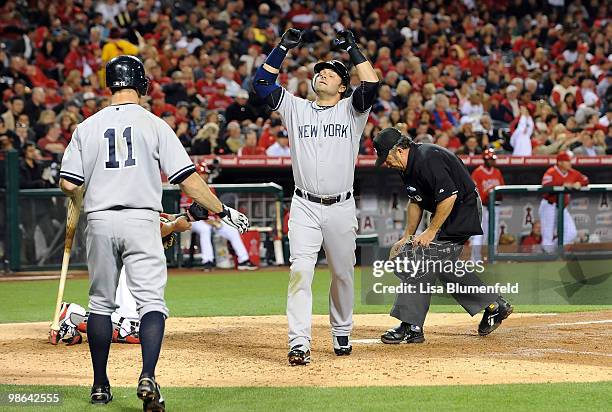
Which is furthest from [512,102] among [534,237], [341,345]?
[341,345]

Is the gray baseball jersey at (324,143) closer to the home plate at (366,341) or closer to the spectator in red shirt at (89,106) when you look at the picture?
the home plate at (366,341)

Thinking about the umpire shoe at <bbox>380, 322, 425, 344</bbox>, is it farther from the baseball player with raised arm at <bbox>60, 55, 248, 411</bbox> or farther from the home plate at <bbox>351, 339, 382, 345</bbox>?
the baseball player with raised arm at <bbox>60, 55, 248, 411</bbox>

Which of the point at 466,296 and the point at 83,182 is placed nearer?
the point at 83,182

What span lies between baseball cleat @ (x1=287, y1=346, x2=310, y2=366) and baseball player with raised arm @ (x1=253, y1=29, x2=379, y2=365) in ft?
0.22

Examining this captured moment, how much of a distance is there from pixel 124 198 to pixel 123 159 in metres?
0.21

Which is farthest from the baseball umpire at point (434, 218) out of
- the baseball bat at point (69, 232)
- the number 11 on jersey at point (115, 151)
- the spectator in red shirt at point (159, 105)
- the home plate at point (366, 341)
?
the spectator in red shirt at point (159, 105)

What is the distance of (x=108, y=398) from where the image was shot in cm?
564

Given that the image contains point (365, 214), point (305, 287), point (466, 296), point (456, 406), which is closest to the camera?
point (456, 406)

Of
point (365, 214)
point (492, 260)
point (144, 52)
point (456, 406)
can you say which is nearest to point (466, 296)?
point (456, 406)

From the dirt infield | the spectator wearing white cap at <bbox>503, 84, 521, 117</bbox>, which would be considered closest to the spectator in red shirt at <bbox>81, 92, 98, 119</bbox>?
the dirt infield

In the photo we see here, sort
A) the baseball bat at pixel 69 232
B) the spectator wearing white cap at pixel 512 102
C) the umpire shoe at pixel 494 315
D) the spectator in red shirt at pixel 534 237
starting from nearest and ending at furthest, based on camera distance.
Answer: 1. the baseball bat at pixel 69 232
2. the umpire shoe at pixel 494 315
3. the spectator in red shirt at pixel 534 237
4. the spectator wearing white cap at pixel 512 102

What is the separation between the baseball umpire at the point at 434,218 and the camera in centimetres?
776

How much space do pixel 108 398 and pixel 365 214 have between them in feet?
33.6

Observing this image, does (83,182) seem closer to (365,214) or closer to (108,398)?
(108,398)
